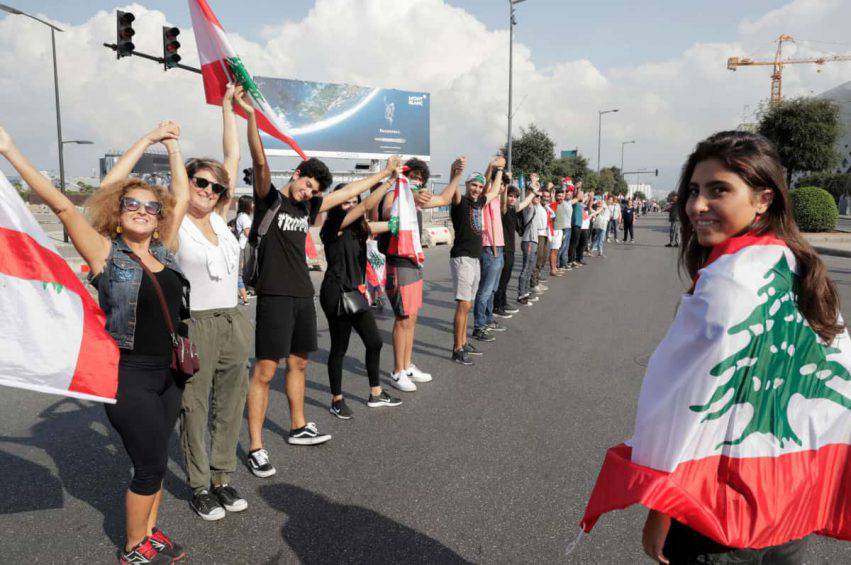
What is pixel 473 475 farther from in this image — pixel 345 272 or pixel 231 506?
pixel 345 272

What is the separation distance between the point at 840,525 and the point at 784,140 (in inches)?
1289

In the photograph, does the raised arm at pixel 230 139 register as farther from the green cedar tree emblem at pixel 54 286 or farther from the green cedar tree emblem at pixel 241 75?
the green cedar tree emblem at pixel 54 286

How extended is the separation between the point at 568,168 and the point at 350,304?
46.9 metres

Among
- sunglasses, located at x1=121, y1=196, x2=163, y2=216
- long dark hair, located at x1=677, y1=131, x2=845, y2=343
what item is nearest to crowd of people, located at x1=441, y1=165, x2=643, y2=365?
sunglasses, located at x1=121, y1=196, x2=163, y2=216

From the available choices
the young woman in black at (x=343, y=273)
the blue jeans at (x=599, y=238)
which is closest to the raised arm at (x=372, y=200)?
the young woman in black at (x=343, y=273)

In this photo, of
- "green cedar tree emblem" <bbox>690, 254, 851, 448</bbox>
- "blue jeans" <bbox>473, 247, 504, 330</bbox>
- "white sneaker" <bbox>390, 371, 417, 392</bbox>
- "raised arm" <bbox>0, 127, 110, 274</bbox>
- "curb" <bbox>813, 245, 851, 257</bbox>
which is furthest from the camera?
"curb" <bbox>813, 245, 851, 257</bbox>

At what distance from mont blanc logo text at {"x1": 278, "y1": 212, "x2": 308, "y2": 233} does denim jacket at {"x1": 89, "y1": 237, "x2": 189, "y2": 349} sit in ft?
3.79

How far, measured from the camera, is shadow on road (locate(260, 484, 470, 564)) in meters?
2.75

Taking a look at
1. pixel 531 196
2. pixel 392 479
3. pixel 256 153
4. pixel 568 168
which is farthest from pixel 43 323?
pixel 568 168

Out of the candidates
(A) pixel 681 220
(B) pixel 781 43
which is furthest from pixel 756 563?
(B) pixel 781 43

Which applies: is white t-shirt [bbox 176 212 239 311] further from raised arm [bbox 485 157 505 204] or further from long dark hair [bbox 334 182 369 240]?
raised arm [bbox 485 157 505 204]

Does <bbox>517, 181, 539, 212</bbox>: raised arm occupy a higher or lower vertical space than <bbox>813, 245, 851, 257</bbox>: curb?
higher

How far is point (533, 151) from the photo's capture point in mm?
40062

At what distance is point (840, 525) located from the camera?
1.38 meters
